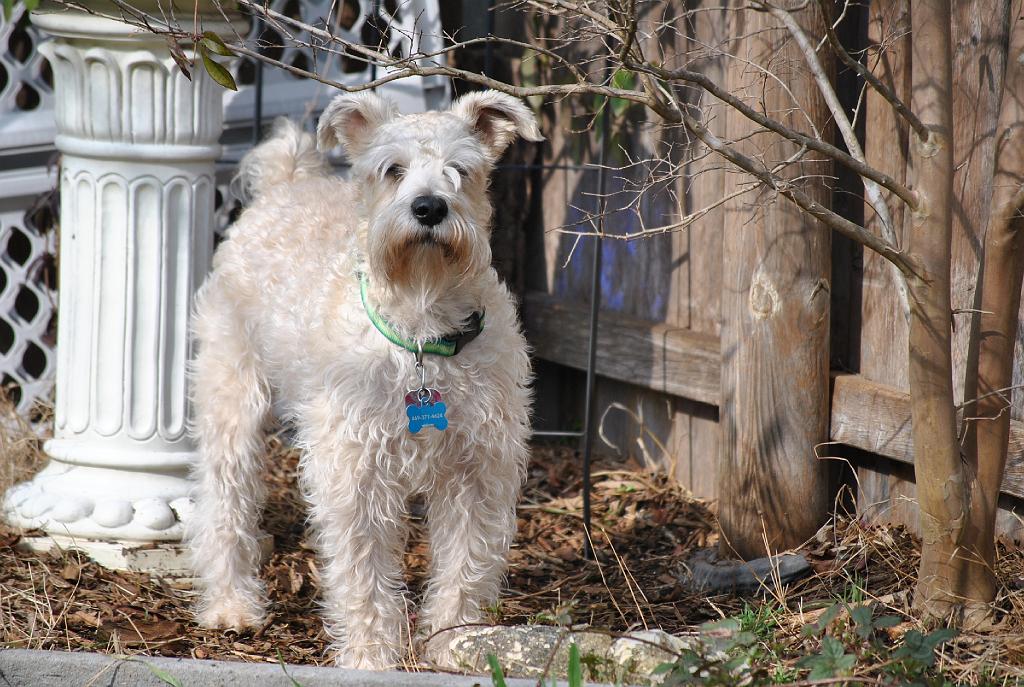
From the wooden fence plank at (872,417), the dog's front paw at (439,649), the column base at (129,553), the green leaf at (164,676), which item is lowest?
the dog's front paw at (439,649)

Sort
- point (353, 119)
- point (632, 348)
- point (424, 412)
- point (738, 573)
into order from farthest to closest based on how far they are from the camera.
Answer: point (632, 348) < point (738, 573) < point (353, 119) < point (424, 412)

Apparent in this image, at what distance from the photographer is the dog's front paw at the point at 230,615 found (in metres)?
4.16

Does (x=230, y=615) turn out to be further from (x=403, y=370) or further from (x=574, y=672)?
(x=574, y=672)

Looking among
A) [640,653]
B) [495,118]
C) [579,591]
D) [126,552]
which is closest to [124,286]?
[126,552]

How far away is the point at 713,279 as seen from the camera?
4.98 m

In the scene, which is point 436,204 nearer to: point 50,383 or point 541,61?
point 541,61

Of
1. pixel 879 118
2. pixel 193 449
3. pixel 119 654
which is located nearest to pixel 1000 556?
pixel 879 118

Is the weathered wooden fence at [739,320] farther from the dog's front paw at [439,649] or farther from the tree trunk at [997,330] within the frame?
the dog's front paw at [439,649]

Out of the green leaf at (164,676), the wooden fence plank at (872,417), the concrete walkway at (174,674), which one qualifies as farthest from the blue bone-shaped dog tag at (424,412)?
Answer: the wooden fence plank at (872,417)

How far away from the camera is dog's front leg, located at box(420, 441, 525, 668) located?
3.72 meters

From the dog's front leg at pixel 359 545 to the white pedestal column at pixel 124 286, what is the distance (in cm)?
112

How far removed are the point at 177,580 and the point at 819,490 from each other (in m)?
2.59

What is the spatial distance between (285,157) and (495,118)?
4.05 feet

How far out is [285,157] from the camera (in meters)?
4.73
